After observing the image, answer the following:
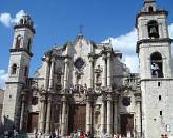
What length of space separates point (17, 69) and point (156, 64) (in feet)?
46.1

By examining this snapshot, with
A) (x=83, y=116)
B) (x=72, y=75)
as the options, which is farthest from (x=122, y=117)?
(x=72, y=75)

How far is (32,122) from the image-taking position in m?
33.2

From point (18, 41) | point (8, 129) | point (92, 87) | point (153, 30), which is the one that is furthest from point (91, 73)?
point (8, 129)

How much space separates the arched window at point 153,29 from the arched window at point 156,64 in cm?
217

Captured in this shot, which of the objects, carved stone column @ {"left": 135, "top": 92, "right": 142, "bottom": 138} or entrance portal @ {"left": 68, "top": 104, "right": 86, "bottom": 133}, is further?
entrance portal @ {"left": 68, "top": 104, "right": 86, "bottom": 133}

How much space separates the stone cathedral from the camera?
3006 cm

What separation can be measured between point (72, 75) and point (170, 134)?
465 inches

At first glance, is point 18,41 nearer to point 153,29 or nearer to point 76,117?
point 76,117

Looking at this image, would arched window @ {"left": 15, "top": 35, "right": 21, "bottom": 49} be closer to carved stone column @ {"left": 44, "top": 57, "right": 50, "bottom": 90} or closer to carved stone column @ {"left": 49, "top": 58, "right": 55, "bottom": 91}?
carved stone column @ {"left": 44, "top": 57, "right": 50, "bottom": 90}

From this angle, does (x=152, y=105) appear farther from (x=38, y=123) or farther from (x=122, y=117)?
(x=38, y=123)

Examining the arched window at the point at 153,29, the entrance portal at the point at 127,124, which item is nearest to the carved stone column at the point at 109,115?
the entrance portal at the point at 127,124

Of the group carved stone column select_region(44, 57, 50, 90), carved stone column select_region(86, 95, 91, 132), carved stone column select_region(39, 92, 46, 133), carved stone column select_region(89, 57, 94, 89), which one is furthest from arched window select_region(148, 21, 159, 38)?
carved stone column select_region(39, 92, 46, 133)

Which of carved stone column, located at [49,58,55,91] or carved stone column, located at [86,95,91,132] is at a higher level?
carved stone column, located at [49,58,55,91]

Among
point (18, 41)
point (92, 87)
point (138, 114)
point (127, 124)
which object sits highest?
point (18, 41)
